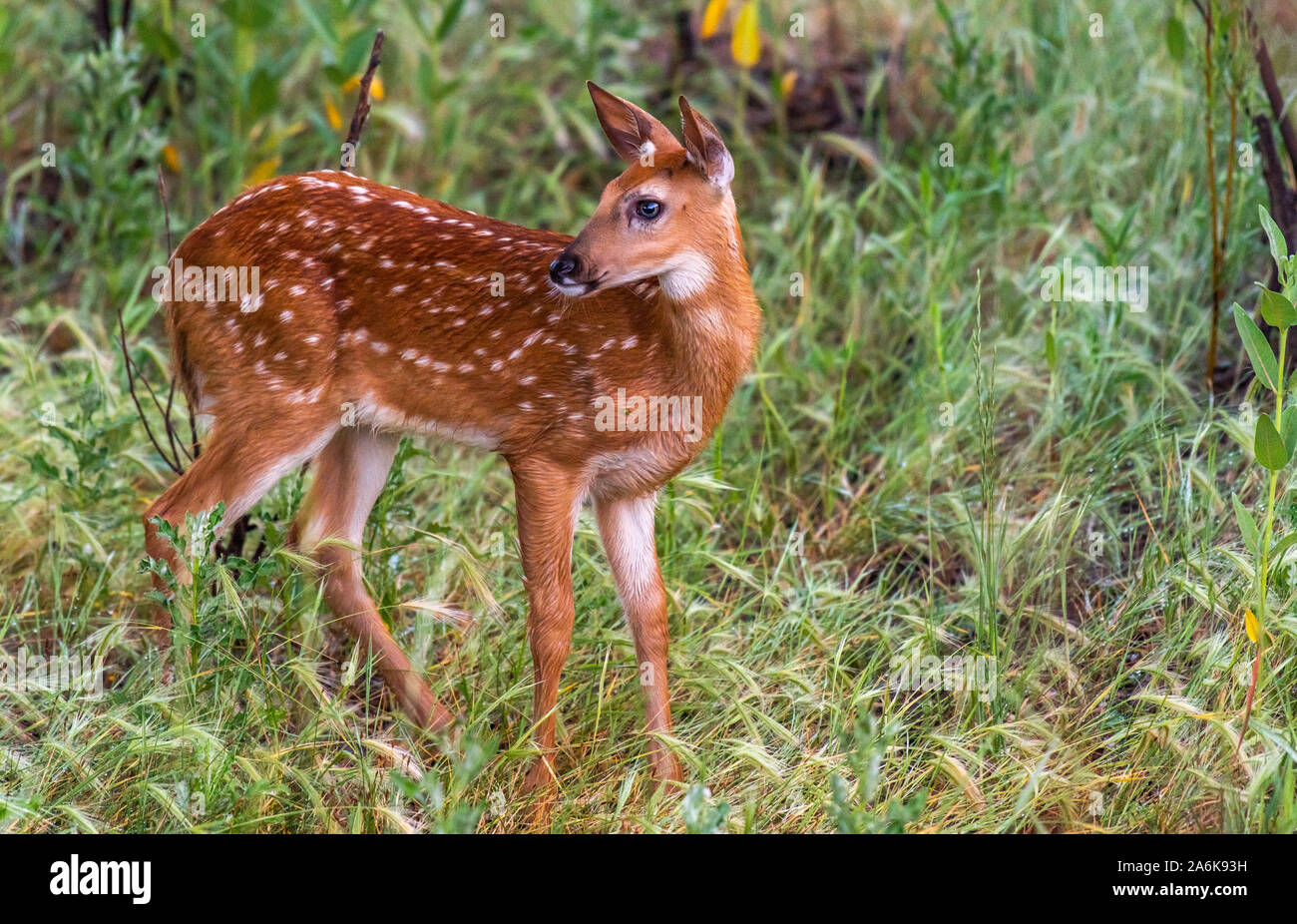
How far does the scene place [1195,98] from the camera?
6.81 m

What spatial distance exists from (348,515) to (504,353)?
2.79ft

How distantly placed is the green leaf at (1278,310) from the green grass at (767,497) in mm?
783

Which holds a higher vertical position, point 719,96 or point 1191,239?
point 719,96

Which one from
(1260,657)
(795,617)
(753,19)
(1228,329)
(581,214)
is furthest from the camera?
(581,214)

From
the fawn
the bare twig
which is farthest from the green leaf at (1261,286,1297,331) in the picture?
the bare twig

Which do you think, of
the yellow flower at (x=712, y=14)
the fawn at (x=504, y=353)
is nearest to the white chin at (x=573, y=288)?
the fawn at (x=504, y=353)

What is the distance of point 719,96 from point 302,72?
204 centimetres

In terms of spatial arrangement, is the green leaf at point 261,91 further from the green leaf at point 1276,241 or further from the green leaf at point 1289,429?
the green leaf at point 1289,429

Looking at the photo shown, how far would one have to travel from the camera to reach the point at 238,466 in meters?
4.35

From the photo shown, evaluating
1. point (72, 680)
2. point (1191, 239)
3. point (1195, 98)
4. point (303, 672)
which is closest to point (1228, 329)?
point (1191, 239)

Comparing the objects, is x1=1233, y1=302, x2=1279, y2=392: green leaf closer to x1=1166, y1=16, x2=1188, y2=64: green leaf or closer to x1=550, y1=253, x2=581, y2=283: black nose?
x1=550, y1=253, x2=581, y2=283: black nose

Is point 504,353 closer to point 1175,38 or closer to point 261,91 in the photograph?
point 261,91

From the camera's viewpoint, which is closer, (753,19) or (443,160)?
(753,19)

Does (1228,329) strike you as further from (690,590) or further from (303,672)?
(303,672)
